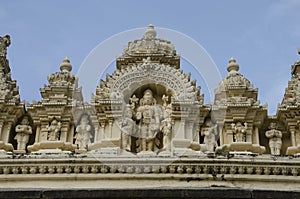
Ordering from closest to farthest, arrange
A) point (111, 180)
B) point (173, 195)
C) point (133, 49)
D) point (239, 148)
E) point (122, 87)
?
point (173, 195)
point (111, 180)
point (239, 148)
point (122, 87)
point (133, 49)

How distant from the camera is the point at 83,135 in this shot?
12867mm

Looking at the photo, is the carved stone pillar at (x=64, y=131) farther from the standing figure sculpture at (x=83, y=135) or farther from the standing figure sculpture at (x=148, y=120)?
the standing figure sculpture at (x=148, y=120)

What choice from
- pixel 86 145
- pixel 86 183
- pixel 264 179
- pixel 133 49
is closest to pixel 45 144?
pixel 86 145

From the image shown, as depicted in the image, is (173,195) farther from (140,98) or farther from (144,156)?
(140,98)

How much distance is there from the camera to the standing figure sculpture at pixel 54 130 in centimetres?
1277

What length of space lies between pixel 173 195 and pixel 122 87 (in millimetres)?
4352

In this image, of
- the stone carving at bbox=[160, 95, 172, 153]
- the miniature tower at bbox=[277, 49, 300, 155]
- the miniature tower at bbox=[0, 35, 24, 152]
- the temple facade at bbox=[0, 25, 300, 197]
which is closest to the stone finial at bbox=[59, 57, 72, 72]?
the temple facade at bbox=[0, 25, 300, 197]

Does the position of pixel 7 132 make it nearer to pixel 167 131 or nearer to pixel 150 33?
pixel 167 131

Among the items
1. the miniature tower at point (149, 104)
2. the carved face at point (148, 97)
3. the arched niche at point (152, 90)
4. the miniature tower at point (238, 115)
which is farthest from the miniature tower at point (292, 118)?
the carved face at point (148, 97)

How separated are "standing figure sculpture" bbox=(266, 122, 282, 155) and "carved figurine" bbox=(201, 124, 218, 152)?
140 cm

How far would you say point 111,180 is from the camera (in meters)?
11.4

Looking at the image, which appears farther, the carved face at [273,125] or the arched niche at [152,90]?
the arched niche at [152,90]

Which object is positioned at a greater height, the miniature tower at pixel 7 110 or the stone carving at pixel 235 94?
the stone carving at pixel 235 94

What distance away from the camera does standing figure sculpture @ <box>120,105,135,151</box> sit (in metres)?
12.6
